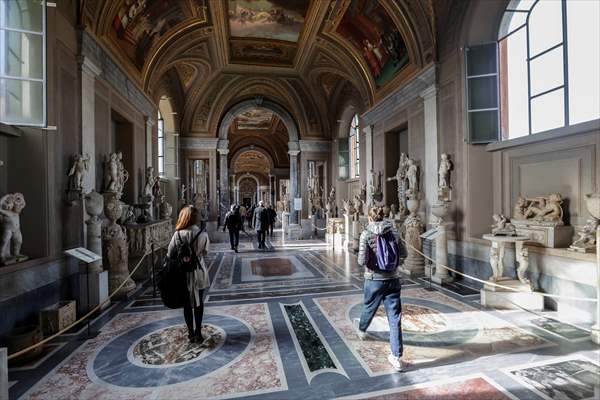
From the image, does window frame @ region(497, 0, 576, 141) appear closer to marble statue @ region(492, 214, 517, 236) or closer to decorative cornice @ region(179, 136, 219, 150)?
marble statue @ region(492, 214, 517, 236)

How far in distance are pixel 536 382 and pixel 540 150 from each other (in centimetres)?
454

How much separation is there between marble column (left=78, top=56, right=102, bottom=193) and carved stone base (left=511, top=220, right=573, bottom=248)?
Answer: 845 cm

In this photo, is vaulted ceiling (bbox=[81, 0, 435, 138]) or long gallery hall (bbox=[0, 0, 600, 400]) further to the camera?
vaulted ceiling (bbox=[81, 0, 435, 138])

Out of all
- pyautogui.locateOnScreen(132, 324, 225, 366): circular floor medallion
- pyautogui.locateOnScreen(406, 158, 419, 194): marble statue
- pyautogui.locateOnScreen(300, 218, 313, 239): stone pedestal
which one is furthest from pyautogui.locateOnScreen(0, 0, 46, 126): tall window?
pyautogui.locateOnScreen(300, 218, 313, 239): stone pedestal

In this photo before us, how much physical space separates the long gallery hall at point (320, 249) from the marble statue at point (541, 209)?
0.13 feet

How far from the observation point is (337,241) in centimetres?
1236

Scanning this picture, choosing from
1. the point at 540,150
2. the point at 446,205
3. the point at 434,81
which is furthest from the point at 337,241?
the point at 540,150

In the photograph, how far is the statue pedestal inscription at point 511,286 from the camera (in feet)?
16.8

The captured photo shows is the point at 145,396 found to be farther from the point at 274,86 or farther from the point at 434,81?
the point at 274,86

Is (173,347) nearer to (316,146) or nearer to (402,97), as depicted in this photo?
(402,97)

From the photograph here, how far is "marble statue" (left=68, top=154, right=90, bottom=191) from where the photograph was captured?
536cm

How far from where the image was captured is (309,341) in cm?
403

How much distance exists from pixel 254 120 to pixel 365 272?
22.2 m

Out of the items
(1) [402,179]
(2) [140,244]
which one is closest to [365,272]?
(2) [140,244]
